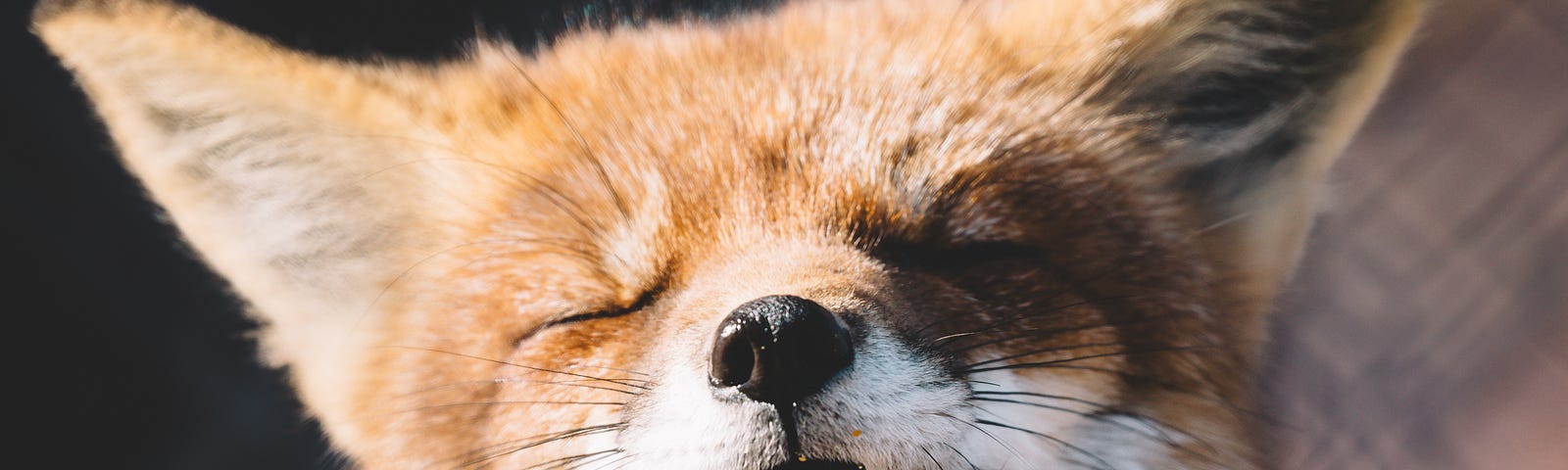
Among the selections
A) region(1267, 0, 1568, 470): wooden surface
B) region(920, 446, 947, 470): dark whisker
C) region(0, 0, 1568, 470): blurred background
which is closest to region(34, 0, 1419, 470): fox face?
region(920, 446, 947, 470): dark whisker

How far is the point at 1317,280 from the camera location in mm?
2018

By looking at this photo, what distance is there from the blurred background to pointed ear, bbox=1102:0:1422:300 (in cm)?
12

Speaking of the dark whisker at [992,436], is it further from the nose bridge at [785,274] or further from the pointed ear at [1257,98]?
the pointed ear at [1257,98]

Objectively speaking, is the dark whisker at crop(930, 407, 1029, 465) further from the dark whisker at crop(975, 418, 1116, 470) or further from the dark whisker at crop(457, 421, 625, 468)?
the dark whisker at crop(457, 421, 625, 468)

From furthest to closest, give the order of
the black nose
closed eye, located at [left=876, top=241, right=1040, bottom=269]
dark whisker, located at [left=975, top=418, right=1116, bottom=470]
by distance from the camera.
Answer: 1. closed eye, located at [left=876, top=241, right=1040, bottom=269]
2. dark whisker, located at [left=975, top=418, right=1116, bottom=470]
3. the black nose

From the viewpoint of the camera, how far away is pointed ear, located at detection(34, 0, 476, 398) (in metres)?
1.06

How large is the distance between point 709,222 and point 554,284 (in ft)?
0.64

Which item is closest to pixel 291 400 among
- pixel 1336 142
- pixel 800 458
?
pixel 800 458

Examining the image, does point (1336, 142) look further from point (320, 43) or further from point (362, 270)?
point (320, 43)

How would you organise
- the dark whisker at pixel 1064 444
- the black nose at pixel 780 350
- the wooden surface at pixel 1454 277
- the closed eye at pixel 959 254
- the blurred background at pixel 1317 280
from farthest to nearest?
the wooden surface at pixel 1454 277 → the blurred background at pixel 1317 280 → the closed eye at pixel 959 254 → the dark whisker at pixel 1064 444 → the black nose at pixel 780 350

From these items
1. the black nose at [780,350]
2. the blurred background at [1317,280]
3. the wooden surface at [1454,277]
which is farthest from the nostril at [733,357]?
the wooden surface at [1454,277]

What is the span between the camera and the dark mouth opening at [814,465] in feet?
2.65

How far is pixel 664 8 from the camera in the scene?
1.57 meters

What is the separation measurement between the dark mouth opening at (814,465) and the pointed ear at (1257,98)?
24.5 inches
